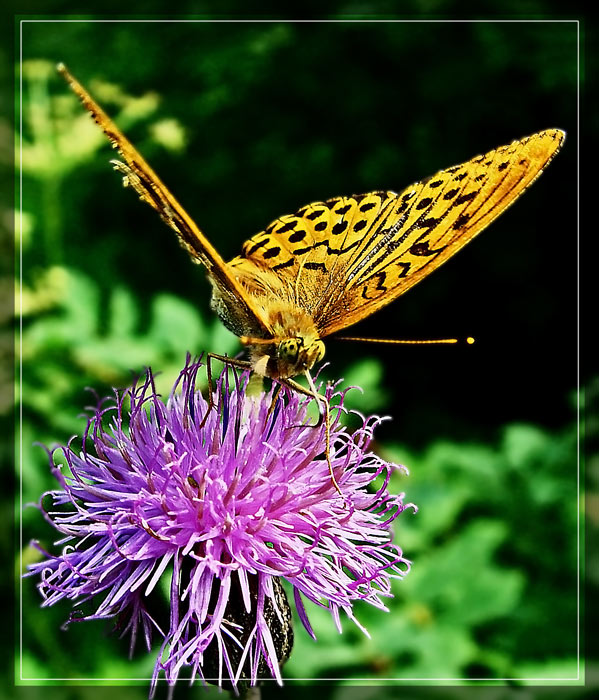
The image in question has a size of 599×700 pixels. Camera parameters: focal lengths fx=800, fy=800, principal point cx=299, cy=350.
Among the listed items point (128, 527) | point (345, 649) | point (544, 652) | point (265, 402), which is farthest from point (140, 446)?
point (544, 652)

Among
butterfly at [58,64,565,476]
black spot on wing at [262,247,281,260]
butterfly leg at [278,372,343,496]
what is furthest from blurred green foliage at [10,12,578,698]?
butterfly leg at [278,372,343,496]

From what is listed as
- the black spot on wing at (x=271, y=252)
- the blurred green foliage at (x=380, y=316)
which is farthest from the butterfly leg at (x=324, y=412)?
the blurred green foliage at (x=380, y=316)

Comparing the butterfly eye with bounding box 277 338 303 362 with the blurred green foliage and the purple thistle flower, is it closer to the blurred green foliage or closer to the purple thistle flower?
the purple thistle flower

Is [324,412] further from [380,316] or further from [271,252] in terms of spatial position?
[380,316]

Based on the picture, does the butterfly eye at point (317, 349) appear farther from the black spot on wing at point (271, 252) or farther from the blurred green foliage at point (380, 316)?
the blurred green foliage at point (380, 316)

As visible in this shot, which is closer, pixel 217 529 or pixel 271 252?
pixel 217 529

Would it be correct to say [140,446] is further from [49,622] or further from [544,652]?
[544,652]

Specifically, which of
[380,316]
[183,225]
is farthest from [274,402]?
[380,316]
